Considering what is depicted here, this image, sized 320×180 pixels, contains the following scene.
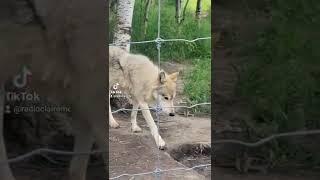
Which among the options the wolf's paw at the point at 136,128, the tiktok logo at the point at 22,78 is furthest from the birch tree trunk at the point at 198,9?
the tiktok logo at the point at 22,78

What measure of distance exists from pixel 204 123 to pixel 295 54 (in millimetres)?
438

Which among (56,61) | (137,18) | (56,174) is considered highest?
(137,18)

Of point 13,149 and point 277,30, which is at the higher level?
point 277,30

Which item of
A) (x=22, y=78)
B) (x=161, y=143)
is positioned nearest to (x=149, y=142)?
(x=161, y=143)

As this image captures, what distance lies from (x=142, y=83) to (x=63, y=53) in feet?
1.07

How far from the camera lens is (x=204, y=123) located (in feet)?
8.11

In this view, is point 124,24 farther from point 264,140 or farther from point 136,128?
point 264,140

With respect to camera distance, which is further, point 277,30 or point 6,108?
point 277,30

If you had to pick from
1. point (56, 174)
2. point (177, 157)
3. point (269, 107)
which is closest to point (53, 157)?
point (56, 174)

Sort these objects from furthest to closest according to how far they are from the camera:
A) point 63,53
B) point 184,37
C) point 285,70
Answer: point 285,70, point 184,37, point 63,53

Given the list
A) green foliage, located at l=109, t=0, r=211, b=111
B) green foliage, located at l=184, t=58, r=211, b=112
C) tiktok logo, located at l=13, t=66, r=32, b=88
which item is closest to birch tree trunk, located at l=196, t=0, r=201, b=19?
green foliage, located at l=109, t=0, r=211, b=111

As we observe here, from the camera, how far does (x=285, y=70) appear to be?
251cm

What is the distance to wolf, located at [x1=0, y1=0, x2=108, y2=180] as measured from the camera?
2.28 meters

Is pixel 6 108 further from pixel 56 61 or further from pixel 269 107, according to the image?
pixel 269 107
